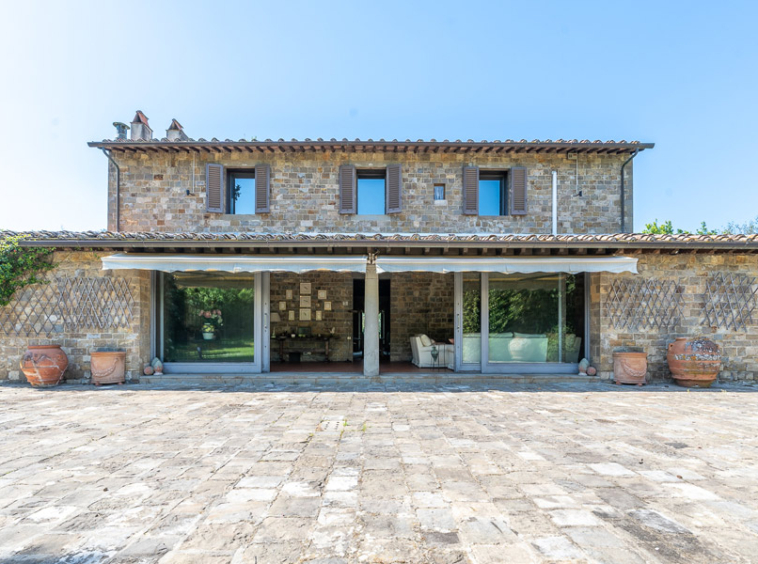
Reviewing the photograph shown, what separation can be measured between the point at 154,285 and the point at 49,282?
72.4 inches

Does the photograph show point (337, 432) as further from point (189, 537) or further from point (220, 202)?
point (220, 202)

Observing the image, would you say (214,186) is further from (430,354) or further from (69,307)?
(430,354)

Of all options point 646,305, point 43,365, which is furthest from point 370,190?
point 43,365

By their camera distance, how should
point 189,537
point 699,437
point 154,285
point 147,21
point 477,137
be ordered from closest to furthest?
point 189,537, point 699,437, point 147,21, point 154,285, point 477,137

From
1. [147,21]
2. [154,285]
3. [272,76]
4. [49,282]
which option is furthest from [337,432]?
[147,21]

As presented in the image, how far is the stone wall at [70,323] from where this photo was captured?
7809 mm

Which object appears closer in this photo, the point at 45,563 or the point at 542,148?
the point at 45,563

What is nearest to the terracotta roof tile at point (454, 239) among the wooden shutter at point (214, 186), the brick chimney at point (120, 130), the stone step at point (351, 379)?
the stone step at point (351, 379)

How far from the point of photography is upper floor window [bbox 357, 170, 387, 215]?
10508 mm

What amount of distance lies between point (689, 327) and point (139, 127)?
14.2 metres

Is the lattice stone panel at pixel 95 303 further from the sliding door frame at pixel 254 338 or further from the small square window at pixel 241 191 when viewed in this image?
the small square window at pixel 241 191


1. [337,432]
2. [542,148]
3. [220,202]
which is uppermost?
[542,148]

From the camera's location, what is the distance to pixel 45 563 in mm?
2123

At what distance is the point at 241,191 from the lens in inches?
419
